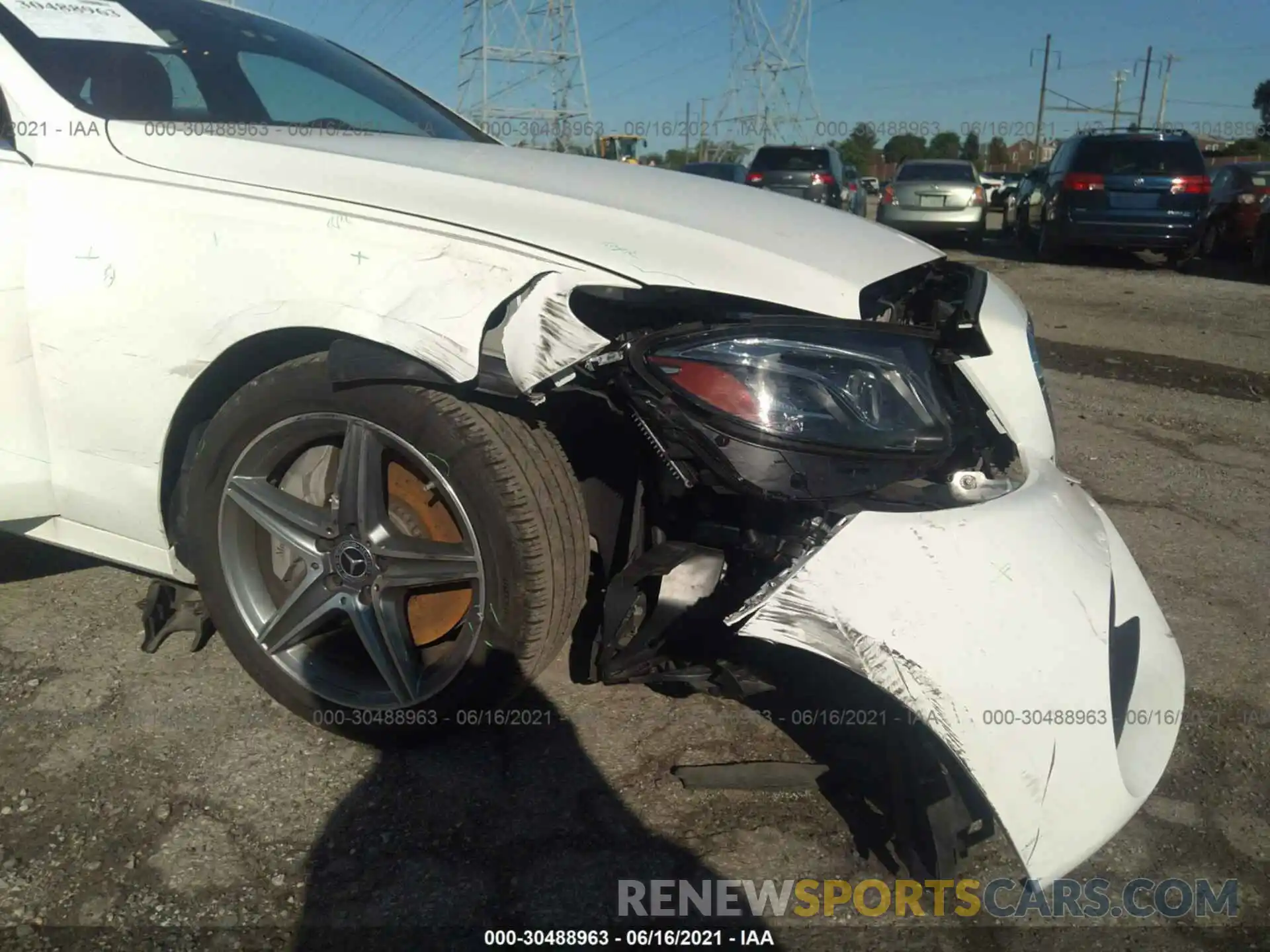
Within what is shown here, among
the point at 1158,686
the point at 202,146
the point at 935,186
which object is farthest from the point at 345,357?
the point at 935,186

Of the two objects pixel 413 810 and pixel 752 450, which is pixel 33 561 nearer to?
pixel 413 810

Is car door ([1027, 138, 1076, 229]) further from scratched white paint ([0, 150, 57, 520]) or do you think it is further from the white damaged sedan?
scratched white paint ([0, 150, 57, 520])

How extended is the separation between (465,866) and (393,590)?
→ 588 millimetres

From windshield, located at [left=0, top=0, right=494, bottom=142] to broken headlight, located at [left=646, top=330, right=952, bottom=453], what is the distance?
5.19ft

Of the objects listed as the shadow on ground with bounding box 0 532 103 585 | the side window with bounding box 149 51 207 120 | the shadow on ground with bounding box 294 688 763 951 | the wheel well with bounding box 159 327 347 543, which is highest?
the side window with bounding box 149 51 207 120

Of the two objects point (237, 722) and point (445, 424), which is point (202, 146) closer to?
point (445, 424)

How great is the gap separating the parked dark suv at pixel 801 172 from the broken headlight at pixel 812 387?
14276 millimetres

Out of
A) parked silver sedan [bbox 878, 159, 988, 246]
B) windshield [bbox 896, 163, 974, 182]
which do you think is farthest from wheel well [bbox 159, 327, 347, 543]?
windshield [bbox 896, 163, 974, 182]

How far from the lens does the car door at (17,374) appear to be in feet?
7.17

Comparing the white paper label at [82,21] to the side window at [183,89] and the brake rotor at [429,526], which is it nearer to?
the side window at [183,89]

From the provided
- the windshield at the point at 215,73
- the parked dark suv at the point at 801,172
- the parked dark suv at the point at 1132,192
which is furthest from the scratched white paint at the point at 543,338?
the parked dark suv at the point at 801,172

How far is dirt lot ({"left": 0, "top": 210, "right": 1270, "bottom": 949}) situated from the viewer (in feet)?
5.84

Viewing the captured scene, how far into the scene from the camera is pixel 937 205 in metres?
15.0

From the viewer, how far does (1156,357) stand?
682 cm
